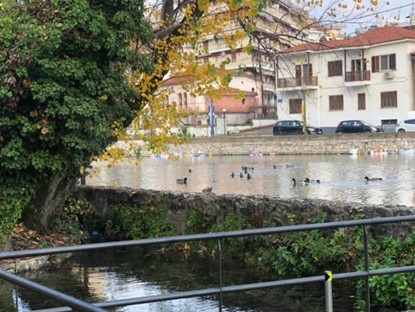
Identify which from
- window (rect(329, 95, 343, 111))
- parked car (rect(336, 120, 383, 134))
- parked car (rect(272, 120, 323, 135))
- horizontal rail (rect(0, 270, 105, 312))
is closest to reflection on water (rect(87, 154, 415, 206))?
parked car (rect(336, 120, 383, 134))

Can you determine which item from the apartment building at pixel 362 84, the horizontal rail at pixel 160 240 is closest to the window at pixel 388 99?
the apartment building at pixel 362 84

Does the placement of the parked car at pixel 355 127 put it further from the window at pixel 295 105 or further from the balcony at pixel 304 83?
the window at pixel 295 105

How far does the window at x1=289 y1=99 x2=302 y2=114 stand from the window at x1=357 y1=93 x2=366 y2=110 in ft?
21.2

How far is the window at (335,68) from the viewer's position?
6531 centimetres

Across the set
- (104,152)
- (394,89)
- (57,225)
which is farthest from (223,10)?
(394,89)

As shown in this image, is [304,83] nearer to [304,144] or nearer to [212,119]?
[212,119]

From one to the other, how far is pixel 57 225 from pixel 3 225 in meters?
2.81

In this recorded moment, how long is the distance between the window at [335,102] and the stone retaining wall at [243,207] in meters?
50.8

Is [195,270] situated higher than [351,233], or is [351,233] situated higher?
[351,233]

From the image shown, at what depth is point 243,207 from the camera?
13.5 m

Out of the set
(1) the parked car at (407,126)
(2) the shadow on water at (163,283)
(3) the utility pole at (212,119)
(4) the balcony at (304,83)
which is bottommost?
(2) the shadow on water at (163,283)

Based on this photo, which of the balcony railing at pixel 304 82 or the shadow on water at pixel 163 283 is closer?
the shadow on water at pixel 163 283

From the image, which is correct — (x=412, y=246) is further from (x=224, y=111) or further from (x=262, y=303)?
(x=224, y=111)

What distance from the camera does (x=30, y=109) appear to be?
12.2 m
